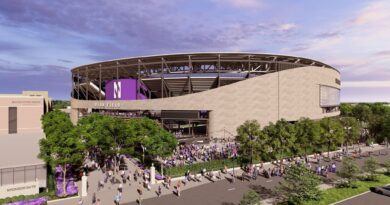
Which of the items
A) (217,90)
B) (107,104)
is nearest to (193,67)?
(217,90)

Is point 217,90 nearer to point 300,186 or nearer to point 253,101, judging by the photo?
point 253,101

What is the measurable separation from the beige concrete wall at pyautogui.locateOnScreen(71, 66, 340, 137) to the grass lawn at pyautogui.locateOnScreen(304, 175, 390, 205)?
3621 cm

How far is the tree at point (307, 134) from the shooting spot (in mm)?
43312

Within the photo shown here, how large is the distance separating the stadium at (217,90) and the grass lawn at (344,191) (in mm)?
36341

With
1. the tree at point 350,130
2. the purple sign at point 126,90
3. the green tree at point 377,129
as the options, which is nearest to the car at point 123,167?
the tree at point 350,130

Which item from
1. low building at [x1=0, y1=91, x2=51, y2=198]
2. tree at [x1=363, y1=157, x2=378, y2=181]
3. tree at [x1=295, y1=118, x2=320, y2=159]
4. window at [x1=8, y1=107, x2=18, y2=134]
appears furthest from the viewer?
window at [x1=8, y1=107, x2=18, y2=134]

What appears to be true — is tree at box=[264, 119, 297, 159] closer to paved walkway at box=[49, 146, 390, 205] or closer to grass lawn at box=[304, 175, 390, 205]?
paved walkway at box=[49, 146, 390, 205]

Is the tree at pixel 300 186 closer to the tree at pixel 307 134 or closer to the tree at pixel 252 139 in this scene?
the tree at pixel 252 139

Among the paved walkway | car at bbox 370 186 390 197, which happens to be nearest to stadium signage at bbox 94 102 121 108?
the paved walkway

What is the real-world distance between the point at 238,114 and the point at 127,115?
93.4 ft

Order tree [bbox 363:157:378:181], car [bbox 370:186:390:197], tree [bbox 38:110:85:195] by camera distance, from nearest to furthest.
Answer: tree [bbox 38:110:85:195] → car [bbox 370:186:390:197] → tree [bbox 363:157:378:181]

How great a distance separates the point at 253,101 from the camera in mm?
71312

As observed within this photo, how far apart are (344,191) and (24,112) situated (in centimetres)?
5664

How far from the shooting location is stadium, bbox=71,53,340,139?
2724 inches
